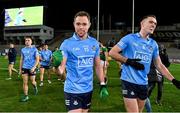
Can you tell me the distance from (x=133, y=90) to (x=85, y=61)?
3.34 ft

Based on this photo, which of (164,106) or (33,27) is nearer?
(164,106)

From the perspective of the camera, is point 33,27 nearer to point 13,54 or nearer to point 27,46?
point 13,54

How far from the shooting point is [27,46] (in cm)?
1276

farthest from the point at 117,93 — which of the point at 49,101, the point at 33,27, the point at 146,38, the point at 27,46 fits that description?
the point at 33,27

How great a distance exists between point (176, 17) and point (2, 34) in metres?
33.5

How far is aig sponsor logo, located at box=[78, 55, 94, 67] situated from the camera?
5723mm

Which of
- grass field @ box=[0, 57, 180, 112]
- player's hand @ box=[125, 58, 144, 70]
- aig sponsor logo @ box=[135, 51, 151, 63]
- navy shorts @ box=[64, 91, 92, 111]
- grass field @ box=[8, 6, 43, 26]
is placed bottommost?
grass field @ box=[0, 57, 180, 112]

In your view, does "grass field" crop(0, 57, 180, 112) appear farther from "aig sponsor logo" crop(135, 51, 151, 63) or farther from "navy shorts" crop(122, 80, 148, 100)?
"aig sponsor logo" crop(135, 51, 151, 63)

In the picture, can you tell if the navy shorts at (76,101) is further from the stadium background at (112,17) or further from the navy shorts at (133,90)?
the stadium background at (112,17)

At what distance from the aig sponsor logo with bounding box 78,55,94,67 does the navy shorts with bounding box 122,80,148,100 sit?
2.68ft

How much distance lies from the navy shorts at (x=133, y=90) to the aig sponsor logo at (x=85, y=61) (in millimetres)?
816

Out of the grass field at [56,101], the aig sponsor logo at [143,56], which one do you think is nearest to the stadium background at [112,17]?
the grass field at [56,101]

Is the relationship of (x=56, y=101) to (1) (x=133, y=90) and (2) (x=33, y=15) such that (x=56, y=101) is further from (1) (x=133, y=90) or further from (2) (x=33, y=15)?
(2) (x=33, y=15)

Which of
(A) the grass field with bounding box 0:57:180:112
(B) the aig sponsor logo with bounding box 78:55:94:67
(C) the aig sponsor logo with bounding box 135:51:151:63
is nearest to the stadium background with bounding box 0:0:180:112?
(A) the grass field with bounding box 0:57:180:112
